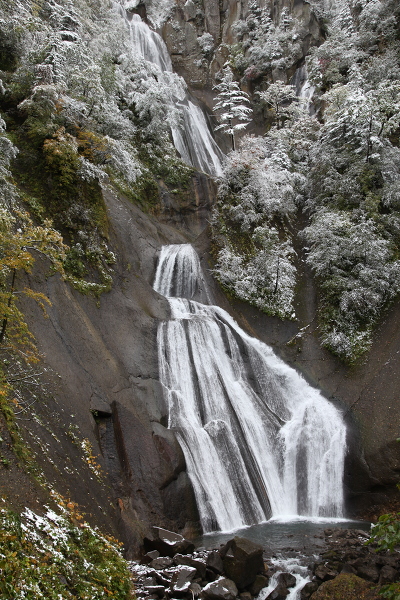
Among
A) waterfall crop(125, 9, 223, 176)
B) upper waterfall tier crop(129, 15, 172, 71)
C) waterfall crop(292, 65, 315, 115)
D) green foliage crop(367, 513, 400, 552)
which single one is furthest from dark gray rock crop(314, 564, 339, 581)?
upper waterfall tier crop(129, 15, 172, 71)

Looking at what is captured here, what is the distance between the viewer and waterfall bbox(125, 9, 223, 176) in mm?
28425

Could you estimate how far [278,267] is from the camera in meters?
18.7

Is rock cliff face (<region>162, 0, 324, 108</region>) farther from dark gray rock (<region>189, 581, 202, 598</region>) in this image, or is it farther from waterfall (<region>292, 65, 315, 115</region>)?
dark gray rock (<region>189, 581, 202, 598</region>)

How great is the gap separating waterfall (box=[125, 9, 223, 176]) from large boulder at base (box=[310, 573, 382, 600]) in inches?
967

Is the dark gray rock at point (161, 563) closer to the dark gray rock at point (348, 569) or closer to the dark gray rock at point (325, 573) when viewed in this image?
the dark gray rock at point (325, 573)

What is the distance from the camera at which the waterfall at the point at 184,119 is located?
2842cm

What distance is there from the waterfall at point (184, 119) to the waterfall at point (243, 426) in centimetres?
1586

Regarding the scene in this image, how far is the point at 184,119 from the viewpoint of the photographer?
3000cm

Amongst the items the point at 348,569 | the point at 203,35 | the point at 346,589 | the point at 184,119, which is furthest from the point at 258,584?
the point at 203,35

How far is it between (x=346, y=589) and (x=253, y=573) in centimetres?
179

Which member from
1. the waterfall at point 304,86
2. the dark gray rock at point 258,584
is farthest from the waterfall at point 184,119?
the dark gray rock at point 258,584

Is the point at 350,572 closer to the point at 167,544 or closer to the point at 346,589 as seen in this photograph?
the point at 346,589

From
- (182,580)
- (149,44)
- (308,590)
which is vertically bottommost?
(308,590)

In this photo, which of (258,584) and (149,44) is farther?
(149,44)
